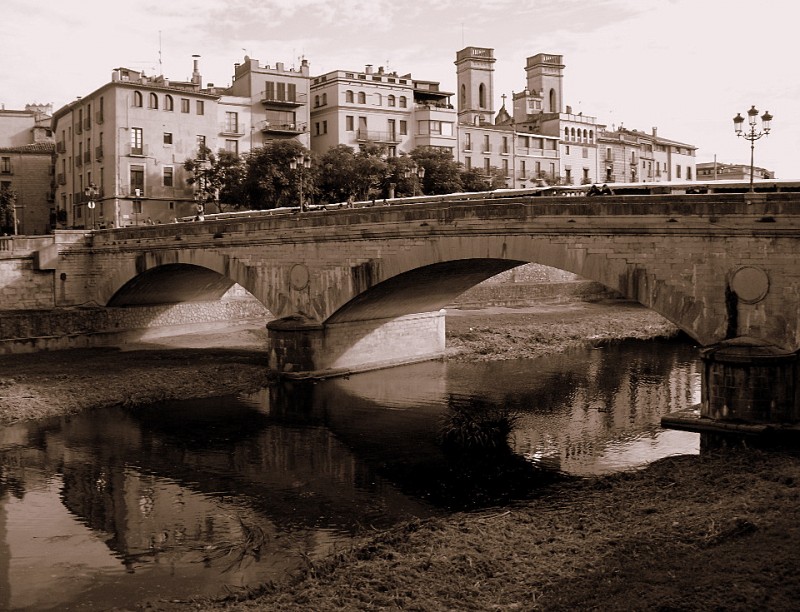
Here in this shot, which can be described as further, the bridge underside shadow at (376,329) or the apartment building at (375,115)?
the apartment building at (375,115)

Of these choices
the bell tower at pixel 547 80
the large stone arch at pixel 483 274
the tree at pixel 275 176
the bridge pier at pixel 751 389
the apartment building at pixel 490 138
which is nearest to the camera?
the bridge pier at pixel 751 389

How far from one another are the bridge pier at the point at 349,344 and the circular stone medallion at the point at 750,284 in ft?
55.6

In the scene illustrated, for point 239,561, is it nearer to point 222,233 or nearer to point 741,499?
point 741,499

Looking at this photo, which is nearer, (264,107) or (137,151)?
(137,151)

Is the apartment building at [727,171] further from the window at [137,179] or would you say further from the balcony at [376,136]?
the window at [137,179]

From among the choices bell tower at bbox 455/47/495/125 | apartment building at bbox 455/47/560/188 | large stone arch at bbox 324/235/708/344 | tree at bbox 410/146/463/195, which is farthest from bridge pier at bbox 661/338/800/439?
bell tower at bbox 455/47/495/125

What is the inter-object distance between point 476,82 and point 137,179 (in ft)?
138

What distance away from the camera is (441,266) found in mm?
30766

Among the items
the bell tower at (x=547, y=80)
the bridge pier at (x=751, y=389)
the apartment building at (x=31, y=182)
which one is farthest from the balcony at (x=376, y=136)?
the bridge pier at (x=751, y=389)

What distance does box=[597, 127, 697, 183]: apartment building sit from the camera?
85.9 m

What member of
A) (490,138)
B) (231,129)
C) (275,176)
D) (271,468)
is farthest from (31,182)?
(271,468)

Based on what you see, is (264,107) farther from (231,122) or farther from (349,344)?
(349,344)

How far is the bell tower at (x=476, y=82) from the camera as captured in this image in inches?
3430

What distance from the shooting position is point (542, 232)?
2558cm
